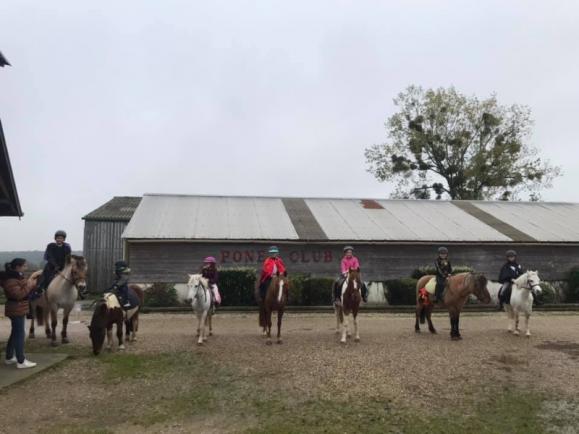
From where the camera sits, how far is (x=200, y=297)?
1199 centimetres

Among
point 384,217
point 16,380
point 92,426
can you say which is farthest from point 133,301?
point 384,217

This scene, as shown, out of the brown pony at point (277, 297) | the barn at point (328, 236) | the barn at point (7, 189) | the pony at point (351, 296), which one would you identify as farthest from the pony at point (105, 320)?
the barn at point (328, 236)

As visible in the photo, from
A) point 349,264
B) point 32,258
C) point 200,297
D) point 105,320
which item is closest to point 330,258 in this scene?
point 349,264

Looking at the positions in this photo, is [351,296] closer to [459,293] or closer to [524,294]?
[459,293]

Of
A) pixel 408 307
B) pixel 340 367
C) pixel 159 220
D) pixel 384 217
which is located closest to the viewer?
pixel 340 367

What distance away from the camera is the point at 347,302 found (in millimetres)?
12266

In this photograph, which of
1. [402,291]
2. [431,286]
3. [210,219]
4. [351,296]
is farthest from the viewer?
[210,219]

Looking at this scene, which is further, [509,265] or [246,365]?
[509,265]

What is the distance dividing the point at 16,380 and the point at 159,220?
14.4 meters

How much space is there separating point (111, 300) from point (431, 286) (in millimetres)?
8149

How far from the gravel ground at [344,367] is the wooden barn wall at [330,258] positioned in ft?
19.5

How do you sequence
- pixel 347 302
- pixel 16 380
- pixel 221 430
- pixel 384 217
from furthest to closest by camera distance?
pixel 384 217, pixel 347 302, pixel 16 380, pixel 221 430

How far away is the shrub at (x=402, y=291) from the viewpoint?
68.3ft

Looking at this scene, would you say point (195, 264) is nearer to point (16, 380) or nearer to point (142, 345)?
point (142, 345)
